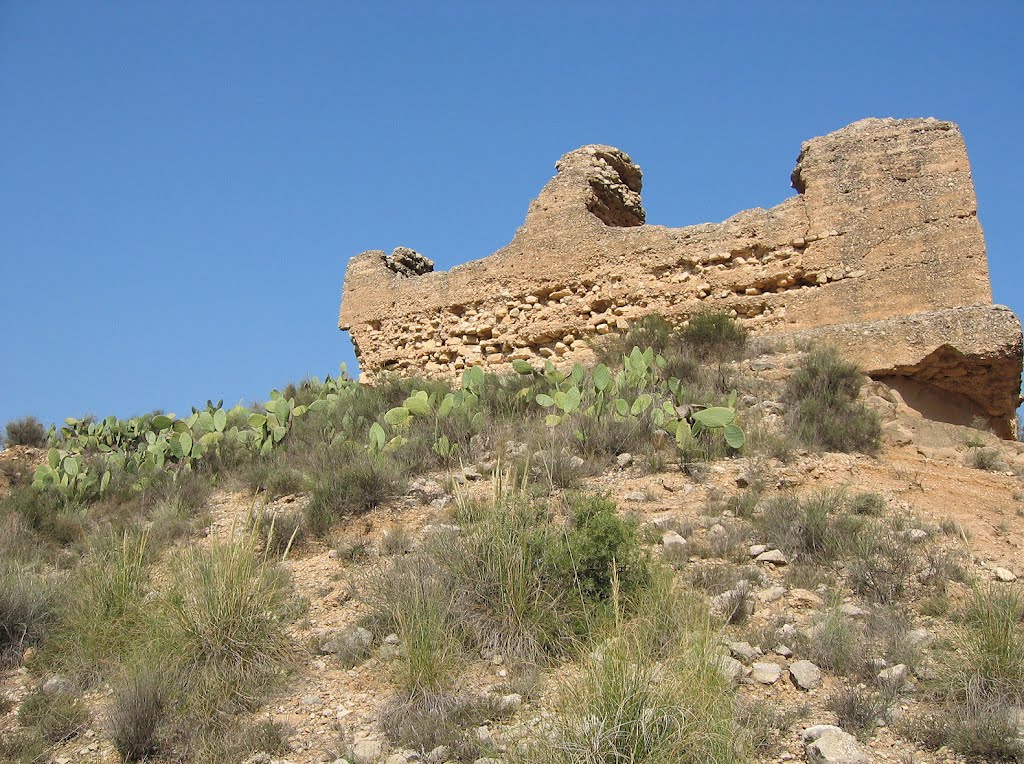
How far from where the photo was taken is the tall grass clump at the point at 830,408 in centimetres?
762

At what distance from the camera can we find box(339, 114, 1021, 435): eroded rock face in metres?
8.52

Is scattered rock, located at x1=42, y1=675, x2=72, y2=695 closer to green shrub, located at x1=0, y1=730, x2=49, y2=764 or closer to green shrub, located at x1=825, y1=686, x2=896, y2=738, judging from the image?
green shrub, located at x1=0, y1=730, x2=49, y2=764

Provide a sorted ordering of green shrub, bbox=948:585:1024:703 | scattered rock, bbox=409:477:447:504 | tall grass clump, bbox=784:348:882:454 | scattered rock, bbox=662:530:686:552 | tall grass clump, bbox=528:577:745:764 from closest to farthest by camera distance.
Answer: tall grass clump, bbox=528:577:745:764, green shrub, bbox=948:585:1024:703, scattered rock, bbox=662:530:686:552, scattered rock, bbox=409:477:447:504, tall grass clump, bbox=784:348:882:454

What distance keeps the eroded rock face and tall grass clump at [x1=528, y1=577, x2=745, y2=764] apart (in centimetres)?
558

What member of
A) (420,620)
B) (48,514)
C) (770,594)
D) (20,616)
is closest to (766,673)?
(770,594)

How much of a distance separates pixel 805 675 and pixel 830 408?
3.98 metres

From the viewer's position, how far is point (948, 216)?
8773 mm

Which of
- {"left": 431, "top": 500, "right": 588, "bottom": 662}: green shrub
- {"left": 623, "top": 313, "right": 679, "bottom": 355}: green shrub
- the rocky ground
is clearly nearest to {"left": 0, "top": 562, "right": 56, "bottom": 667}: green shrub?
the rocky ground

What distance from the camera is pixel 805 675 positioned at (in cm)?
439

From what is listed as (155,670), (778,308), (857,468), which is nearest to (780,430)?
(857,468)

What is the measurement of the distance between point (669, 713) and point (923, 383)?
20.0 ft

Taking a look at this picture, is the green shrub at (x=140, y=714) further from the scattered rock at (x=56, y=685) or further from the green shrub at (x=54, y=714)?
the scattered rock at (x=56, y=685)

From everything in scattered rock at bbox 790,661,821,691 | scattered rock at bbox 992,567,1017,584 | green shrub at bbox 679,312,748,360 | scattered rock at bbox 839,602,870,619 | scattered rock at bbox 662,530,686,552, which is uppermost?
green shrub at bbox 679,312,748,360

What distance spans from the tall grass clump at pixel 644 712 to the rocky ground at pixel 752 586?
0.80ft
